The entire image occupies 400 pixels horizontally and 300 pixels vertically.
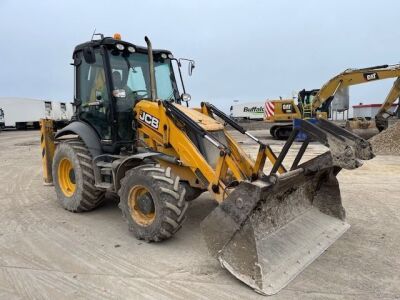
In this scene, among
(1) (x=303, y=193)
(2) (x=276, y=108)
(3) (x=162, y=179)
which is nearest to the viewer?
(3) (x=162, y=179)

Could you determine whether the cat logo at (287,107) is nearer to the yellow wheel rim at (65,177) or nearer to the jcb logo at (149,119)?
the yellow wheel rim at (65,177)

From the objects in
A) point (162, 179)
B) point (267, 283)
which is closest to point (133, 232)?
point (162, 179)

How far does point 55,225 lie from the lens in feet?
18.5

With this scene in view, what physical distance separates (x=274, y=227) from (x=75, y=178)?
3.26 m

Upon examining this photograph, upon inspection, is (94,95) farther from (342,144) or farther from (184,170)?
(342,144)

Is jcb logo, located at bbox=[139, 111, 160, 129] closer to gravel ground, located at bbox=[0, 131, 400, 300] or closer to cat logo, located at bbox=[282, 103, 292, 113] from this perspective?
A: gravel ground, located at bbox=[0, 131, 400, 300]

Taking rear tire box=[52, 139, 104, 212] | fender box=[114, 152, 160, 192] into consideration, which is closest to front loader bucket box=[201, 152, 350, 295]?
fender box=[114, 152, 160, 192]

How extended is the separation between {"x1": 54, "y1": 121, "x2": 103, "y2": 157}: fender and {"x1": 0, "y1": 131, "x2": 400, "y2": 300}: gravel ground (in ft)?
3.21

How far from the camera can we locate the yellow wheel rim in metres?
6.45

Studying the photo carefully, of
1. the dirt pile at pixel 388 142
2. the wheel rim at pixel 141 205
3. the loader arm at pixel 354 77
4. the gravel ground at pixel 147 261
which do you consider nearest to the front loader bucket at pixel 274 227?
the gravel ground at pixel 147 261

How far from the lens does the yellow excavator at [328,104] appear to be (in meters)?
16.1

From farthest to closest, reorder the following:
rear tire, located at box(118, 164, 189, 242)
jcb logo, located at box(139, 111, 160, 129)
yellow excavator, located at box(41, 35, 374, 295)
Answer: jcb logo, located at box(139, 111, 160, 129) < rear tire, located at box(118, 164, 189, 242) < yellow excavator, located at box(41, 35, 374, 295)

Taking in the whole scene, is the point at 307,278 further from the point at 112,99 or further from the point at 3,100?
the point at 3,100

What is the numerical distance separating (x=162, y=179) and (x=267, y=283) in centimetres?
164
